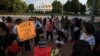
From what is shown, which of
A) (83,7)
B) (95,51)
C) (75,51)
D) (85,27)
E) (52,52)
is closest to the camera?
(75,51)

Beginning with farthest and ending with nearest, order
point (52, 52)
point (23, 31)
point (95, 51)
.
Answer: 1. point (23, 31)
2. point (52, 52)
3. point (95, 51)

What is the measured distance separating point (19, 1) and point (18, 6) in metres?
4.00

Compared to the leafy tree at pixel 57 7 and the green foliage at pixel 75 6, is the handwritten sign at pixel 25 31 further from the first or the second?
the leafy tree at pixel 57 7

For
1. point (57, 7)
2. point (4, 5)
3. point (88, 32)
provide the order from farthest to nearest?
point (57, 7), point (4, 5), point (88, 32)

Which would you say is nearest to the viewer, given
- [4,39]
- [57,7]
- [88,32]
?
[4,39]

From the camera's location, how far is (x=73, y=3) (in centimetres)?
12556

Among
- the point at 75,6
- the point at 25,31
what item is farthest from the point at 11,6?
the point at 25,31

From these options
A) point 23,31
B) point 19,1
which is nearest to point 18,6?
point 19,1

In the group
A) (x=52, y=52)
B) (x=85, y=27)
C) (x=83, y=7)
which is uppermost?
(x=85, y=27)

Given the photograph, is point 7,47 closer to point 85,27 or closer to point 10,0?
point 85,27

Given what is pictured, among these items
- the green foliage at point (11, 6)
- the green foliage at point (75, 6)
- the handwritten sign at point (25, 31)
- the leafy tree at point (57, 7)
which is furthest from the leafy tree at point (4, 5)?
the handwritten sign at point (25, 31)

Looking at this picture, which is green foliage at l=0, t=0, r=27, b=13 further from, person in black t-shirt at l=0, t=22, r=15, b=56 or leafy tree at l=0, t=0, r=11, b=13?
person in black t-shirt at l=0, t=22, r=15, b=56

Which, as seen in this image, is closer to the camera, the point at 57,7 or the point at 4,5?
the point at 4,5

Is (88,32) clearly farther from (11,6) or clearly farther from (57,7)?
(57,7)
